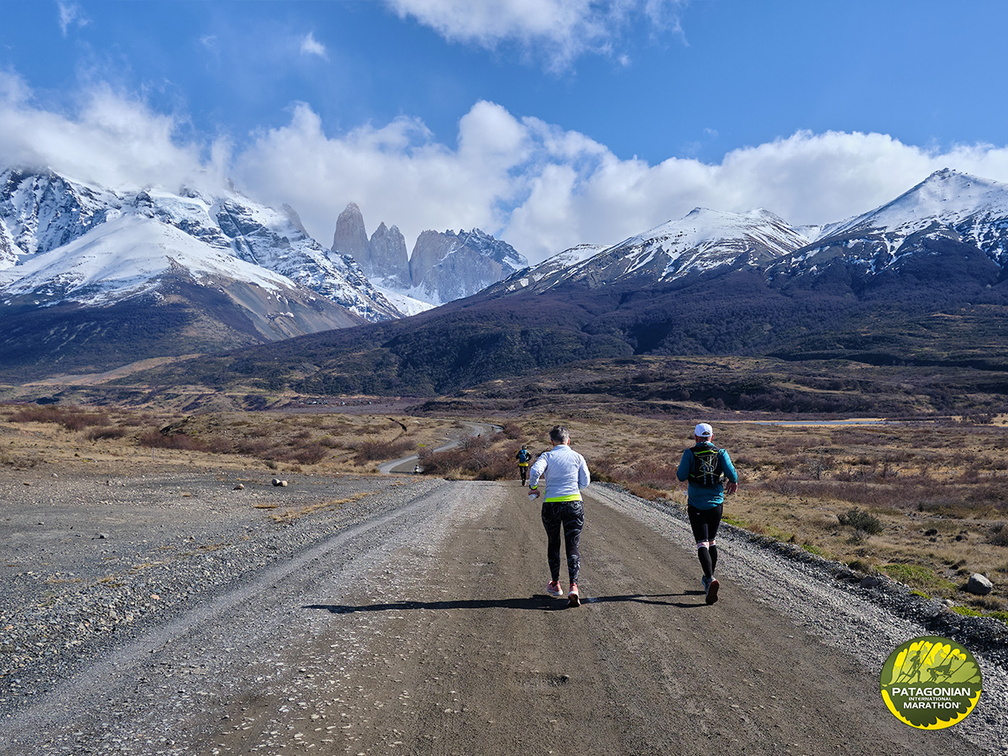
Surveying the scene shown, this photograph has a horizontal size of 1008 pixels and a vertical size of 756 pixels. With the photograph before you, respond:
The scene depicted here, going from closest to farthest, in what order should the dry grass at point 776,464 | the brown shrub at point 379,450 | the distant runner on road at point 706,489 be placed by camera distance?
1. the distant runner on road at point 706,489
2. the dry grass at point 776,464
3. the brown shrub at point 379,450

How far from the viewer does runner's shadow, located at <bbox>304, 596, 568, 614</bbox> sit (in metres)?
7.90

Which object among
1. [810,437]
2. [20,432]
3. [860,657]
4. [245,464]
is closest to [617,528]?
[860,657]

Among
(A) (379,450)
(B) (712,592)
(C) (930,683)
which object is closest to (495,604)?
(B) (712,592)

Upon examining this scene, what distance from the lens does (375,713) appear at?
16.1ft

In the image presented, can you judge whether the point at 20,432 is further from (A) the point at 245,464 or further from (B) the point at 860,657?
(B) the point at 860,657

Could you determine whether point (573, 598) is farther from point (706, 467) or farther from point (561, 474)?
point (706, 467)

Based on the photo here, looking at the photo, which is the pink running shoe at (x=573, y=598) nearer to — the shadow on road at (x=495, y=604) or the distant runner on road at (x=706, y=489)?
the shadow on road at (x=495, y=604)

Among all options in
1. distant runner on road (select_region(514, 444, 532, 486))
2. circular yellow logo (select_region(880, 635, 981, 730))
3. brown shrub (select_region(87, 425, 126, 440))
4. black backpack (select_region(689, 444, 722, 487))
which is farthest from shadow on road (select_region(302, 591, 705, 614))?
brown shrub (select_region(87, 425, 126, 440))

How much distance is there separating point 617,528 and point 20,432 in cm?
3776

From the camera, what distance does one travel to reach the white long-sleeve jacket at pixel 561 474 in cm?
871

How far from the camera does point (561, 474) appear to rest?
873 cm

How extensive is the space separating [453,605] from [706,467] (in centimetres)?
431

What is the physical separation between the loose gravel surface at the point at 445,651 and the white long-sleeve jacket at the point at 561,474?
153cm

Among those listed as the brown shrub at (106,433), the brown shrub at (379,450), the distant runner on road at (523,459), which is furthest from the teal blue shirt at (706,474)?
the brown shrub at (106,433)
